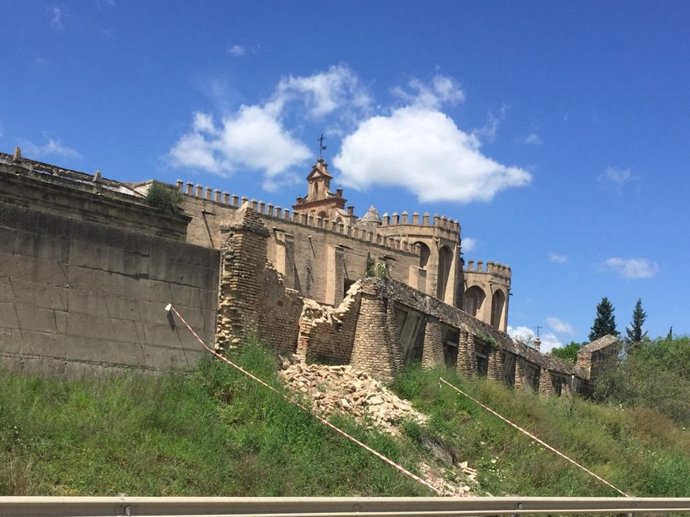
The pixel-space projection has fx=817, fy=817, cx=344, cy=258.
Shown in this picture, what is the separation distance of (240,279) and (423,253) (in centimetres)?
5701

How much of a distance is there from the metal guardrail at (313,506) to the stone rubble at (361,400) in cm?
285

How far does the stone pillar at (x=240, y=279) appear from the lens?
1485 centimetres

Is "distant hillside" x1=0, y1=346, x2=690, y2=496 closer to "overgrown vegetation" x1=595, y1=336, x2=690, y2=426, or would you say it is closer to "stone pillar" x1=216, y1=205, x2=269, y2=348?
"stone pillar" x1=216, y1=205, x2=269, y2=348

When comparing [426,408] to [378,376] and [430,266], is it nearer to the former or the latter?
[378,376]

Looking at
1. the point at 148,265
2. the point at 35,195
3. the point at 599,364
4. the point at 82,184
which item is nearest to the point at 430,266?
the point at 599,364

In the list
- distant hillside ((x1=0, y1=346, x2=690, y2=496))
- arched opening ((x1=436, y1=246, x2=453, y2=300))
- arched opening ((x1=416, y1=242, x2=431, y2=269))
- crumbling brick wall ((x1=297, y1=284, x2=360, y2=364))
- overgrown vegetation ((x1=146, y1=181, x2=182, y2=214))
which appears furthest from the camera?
arched opening ((x1=436, y1=246, x2=453, y2=300))

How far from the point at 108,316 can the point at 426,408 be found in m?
7.53

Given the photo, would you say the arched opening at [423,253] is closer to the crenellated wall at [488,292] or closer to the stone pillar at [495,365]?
the crenellated wall at [488,292]

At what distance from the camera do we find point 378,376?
61.1ft

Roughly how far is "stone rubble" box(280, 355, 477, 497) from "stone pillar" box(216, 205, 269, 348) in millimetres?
1233

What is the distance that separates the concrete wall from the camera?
460 inches

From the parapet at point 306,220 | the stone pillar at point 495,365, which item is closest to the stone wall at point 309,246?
the parapet at point 306,220

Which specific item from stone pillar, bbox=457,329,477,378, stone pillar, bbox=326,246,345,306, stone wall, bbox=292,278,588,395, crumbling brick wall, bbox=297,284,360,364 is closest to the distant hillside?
stone wall, bbox=292,278,588,395

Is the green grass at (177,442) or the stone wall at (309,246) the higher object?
the stone wall at (309,246)
